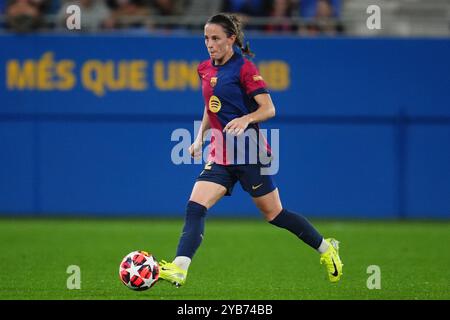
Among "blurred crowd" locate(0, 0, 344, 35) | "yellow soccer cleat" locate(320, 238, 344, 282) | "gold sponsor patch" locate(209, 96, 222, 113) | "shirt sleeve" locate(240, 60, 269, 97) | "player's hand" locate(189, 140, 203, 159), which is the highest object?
"blurred crowd" locate(0, 0, 344, 35)

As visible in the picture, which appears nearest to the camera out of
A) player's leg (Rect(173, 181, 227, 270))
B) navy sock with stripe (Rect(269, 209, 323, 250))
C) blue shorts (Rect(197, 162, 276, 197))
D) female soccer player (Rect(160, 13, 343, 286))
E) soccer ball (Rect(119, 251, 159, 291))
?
soccer ball (Rect(119, 251, 159, 291))

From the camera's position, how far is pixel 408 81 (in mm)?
17047

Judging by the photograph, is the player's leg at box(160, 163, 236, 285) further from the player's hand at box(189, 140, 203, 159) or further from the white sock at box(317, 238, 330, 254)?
the white sock at box(317, 238, 330, 254)

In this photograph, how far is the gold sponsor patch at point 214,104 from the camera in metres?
8.52

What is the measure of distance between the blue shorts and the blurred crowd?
8.54 metres

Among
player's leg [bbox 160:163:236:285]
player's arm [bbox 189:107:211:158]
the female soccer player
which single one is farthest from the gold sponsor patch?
player's leg [bbox 160:163:236:285]

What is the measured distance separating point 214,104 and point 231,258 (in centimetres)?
334

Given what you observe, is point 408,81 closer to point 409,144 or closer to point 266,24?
point 409,144

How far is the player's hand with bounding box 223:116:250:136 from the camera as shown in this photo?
809 cm

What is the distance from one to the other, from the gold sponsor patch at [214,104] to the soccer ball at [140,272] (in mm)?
1421

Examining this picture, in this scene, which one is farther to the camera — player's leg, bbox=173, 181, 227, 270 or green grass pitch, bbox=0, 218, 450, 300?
green grass pitch, bbox=0, 218, 450, 300

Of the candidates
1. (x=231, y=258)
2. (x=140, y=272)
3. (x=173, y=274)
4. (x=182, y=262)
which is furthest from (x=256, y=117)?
(x=231, y=258)

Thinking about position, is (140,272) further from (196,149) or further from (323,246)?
(323,246)

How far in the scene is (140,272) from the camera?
8109 millimetres
